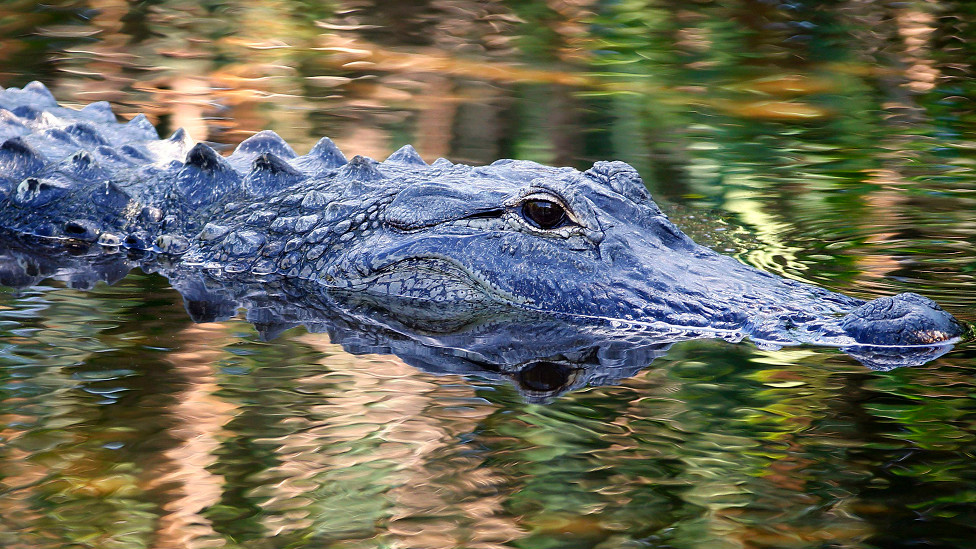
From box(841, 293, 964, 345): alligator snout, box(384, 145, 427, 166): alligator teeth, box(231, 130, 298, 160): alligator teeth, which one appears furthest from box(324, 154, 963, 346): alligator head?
box(231, 130, 298, 160): alligator teeth


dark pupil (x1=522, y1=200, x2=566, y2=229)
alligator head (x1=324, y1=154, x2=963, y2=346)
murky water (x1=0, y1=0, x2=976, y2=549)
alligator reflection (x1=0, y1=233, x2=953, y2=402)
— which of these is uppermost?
dark pupil (x1=522, y1=200, x2=566, y2=229)

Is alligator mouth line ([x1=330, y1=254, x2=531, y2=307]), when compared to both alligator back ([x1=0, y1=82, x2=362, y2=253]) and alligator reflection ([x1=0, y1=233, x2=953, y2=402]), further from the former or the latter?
alligator back ([x1=0, y1=82, x2=362, y2=253])

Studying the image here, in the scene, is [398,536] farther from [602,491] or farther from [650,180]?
[650,180]

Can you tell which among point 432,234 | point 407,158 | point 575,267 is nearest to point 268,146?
point 407,158

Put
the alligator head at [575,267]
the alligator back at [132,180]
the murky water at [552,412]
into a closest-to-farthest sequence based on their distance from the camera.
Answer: the murky water at [552,412]
the alligator head at [575,267]
the alligator back at [132,180]

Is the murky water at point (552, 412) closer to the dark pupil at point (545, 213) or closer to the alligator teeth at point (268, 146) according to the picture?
the dark pupil at point (545, 213)

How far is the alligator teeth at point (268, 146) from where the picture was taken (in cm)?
638

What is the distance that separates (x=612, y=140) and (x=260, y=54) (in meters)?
4.86

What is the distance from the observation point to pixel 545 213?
501 centimetres

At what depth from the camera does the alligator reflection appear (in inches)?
169

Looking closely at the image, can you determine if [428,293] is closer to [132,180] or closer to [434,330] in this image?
[434,330]

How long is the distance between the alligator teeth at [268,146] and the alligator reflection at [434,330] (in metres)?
0.93

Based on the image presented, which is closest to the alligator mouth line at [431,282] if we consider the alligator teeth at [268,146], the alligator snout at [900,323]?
the alligator teeth at [268,146]

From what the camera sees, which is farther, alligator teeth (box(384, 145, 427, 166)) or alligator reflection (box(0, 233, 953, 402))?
→ alligator teeth (box(384, 145, 427, 166))
